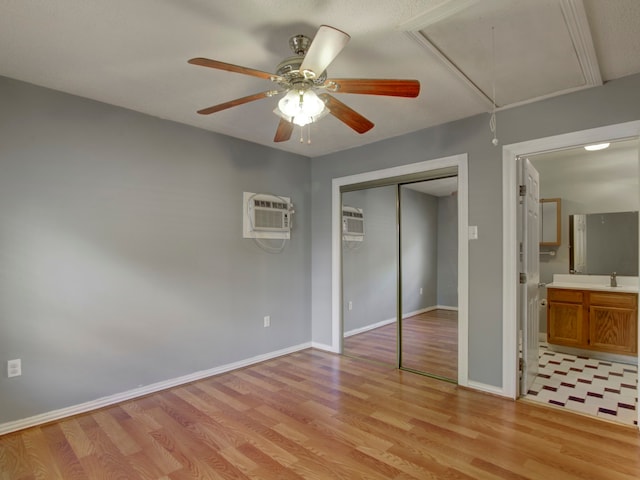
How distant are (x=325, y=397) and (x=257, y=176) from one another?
239cm

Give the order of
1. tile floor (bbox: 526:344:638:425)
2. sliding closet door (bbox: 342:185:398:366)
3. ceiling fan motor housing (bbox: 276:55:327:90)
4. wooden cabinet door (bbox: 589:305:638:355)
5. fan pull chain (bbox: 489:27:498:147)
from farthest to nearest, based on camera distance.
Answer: sliding closet door (bbox: 342:185:398:366)
wooden cabinet door (bbox: 589:305:638:355)
tile floor (bbox: 526:344:638:425)
fan pull chain (bbox: 489:27:498:147)
ceiling fan motor housing (bbox: 276:55:327:90)

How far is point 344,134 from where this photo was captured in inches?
139

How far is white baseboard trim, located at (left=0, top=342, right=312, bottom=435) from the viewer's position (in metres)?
2.38

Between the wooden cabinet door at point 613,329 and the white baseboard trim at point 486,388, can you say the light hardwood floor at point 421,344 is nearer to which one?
the white baseboard trim at point 486,388

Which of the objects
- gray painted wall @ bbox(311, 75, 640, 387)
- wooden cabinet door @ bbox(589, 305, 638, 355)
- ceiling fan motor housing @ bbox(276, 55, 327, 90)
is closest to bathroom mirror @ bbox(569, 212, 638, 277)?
wooden cabinet door @ bbox(589, 305, 638, 355)

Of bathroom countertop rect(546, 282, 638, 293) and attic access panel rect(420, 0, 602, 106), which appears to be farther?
bathroom countertop rect(546, 282, 638, 293)

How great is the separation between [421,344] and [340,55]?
290cm

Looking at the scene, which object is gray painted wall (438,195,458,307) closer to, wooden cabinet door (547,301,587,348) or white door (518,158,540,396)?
white door (518,158,540,396)

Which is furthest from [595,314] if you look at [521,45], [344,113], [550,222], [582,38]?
[344,113]

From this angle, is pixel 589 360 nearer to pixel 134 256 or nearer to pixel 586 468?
pixel 586 468

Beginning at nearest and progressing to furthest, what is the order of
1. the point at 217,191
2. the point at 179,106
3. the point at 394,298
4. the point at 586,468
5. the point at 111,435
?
the point at 586,468
the point at 111,435
the point at 179,106
the point at 217,191
the point at 394,298

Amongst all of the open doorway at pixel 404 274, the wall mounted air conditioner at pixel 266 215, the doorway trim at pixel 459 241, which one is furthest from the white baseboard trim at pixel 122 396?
the wall mounted air conditioner at pixel 266 215

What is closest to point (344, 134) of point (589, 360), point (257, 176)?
point (257, 176)

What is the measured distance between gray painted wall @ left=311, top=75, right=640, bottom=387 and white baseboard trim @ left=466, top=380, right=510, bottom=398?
0.03 metres
